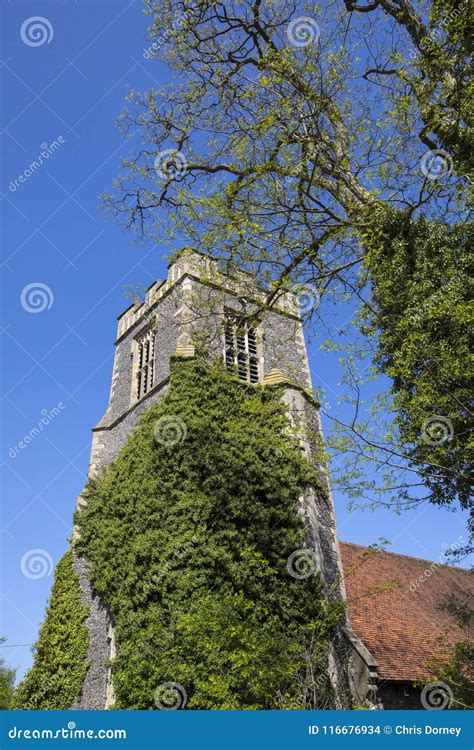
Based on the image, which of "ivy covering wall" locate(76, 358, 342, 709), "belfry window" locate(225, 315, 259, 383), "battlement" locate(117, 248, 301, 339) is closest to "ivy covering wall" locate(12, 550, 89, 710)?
"ivy covering wall" locate(76, 358, 342, 709)

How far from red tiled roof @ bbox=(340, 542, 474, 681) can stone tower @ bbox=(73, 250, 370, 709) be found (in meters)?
1.48

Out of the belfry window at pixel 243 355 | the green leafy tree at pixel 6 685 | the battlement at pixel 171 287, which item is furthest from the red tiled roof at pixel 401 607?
the green leafy tree at pixel 6 685

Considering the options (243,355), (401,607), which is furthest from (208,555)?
(401,607)

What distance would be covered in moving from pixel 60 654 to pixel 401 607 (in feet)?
33.9

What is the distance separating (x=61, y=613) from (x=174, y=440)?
211 inches

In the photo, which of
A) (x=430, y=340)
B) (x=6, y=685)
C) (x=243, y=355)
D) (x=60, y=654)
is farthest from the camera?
(x=6, y=685)

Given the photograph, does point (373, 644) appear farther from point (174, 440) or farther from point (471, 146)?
point (471, 146)

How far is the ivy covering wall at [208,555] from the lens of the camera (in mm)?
9203

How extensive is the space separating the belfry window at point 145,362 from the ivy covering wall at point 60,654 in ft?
17.6

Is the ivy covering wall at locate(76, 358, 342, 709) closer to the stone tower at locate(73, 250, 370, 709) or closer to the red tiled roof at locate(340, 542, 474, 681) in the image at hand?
the stone tower at locate(73, 250, 370, 709)

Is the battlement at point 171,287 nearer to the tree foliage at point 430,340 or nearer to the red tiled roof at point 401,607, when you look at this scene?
the tree foliage at point 430,340

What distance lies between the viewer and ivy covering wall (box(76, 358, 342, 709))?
30.2ft

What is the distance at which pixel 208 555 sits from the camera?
10484mm

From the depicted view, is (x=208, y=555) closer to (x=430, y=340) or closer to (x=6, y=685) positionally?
(x=430, y=340)
